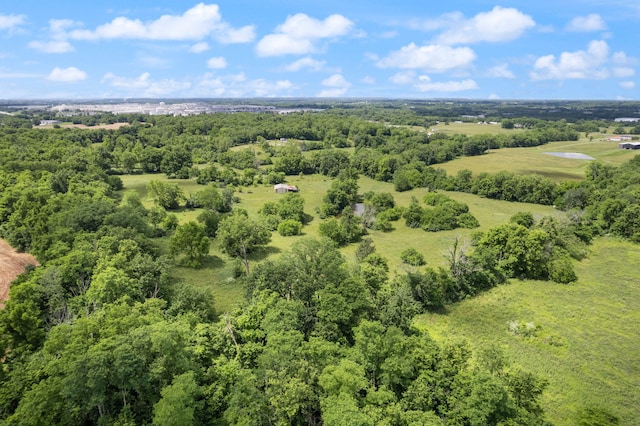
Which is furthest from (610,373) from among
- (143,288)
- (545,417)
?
(143,288)

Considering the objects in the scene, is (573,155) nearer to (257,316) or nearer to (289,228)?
(289,228)

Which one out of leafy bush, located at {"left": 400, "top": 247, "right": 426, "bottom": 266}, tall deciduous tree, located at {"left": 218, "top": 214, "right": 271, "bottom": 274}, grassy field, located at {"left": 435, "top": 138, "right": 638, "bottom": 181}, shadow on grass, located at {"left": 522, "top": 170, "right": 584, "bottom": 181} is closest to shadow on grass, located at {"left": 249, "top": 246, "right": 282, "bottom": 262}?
tall deciduous tree, located at {"left": 218, "top": 214, "right": 271, "bottom": 274}

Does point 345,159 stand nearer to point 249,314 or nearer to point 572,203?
point 572,203

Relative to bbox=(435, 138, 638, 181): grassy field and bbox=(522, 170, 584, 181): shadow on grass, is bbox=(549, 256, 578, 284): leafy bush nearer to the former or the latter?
bbox=(522, 170, 584, 181): shadow on grass

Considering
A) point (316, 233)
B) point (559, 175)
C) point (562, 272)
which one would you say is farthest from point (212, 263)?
point (559, 175)

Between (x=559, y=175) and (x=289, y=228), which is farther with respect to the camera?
(x=559, y=175)

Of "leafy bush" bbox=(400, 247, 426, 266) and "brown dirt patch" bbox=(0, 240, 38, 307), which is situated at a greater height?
"brown dirt patch" bbox=(0, 240, 38, 307)
